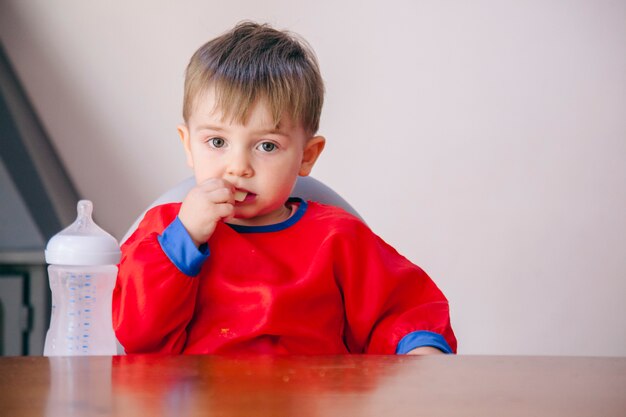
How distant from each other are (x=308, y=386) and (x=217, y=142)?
75cm

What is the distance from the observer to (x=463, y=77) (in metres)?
2.95

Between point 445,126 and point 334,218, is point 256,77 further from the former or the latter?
point 445,126

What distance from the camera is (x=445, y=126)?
295 centimetres

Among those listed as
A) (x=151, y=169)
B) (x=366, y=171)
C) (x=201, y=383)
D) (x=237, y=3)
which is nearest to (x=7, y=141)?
(x=151, y=169)

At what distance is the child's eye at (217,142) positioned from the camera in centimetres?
144

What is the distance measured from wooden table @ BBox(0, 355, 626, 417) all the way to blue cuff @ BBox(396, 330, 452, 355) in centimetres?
46

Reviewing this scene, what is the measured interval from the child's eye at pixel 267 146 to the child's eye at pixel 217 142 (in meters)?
0.06

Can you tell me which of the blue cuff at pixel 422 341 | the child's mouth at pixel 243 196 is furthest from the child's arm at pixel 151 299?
the blue cuff at pixel 422 341

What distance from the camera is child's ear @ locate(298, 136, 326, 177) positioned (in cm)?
160

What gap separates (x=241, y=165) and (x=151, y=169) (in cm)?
154

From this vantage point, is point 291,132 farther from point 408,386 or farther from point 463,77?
point 463,77

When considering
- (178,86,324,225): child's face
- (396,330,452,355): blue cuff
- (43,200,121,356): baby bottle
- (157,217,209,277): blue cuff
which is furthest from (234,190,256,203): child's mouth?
(396,330,452,355): blue cuff

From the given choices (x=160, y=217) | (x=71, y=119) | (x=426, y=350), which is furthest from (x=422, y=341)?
(x=71, y=119)

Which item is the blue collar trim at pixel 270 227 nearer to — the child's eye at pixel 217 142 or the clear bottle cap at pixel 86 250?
the child's eye at pixel 217 142
